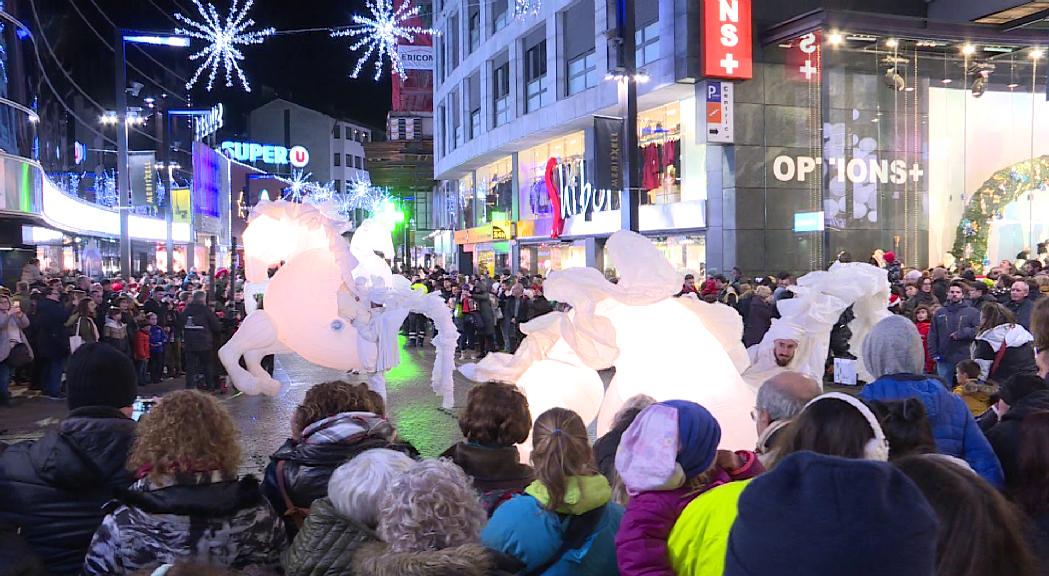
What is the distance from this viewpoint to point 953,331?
1110 cm

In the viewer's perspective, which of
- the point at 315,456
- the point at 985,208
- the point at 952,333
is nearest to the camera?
A: the point at 315,456

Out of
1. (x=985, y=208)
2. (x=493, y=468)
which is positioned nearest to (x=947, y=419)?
(x=493, y=468)

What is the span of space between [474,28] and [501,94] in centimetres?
613

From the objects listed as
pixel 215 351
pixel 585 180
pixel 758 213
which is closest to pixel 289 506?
pixel 215 351

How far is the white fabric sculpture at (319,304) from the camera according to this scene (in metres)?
10.3

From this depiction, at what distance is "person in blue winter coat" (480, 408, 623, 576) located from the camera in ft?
9.56

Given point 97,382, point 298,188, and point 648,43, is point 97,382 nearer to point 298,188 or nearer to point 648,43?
point 648,43

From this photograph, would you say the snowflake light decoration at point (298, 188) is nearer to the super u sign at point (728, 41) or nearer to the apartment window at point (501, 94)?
the apartment window at point (501, 94)

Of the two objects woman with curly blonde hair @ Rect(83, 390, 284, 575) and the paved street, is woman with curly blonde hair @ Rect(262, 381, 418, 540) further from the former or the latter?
the paved street

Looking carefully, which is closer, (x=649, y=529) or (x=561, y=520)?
(x=649, y=529)

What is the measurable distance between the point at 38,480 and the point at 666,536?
255 centimetres

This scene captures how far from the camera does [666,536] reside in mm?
2773

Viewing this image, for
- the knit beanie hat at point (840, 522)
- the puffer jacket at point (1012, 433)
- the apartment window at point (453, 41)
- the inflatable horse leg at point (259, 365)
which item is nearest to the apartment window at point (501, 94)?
the apartment window at point (453, 41)

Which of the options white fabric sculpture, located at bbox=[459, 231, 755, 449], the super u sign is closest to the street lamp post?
the super u sign
